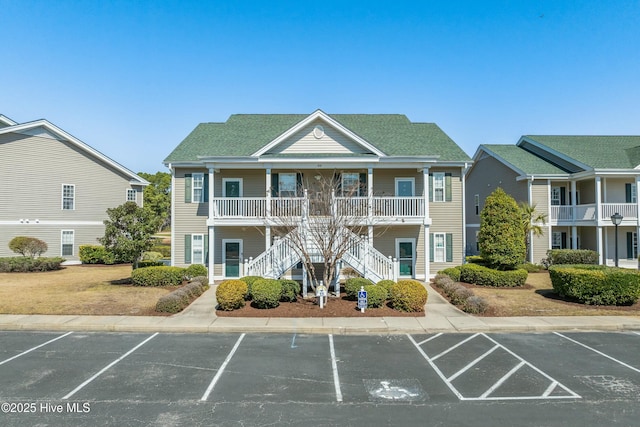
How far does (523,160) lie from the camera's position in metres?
28.3

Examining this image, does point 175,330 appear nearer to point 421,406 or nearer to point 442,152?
point 421,406

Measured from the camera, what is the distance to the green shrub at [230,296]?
13.7 meters

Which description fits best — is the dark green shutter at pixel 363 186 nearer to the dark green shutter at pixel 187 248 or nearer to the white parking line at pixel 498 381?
the dark green shutter at pixel 187 248

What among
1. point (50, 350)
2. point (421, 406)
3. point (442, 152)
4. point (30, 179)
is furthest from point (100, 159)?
point (421, 406)

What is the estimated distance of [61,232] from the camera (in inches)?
1055

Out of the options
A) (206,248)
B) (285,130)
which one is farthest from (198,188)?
(285,130)

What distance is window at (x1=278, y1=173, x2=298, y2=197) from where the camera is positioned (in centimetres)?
2098

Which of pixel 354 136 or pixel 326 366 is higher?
pixel 354 136

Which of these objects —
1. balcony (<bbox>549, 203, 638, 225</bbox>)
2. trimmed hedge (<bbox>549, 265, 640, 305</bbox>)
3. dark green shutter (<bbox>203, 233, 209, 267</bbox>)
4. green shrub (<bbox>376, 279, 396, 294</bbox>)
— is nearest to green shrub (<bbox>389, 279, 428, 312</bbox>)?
green shrub (<bbox>376, 279, 396, 294</bbox>)

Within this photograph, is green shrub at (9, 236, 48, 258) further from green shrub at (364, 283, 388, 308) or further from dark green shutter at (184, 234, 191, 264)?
green shrub at (364, 283, 388, 308)

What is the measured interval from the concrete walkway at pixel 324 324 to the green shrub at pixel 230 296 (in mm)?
543

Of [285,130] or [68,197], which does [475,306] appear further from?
[68,197]

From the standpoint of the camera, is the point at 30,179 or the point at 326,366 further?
the point at 30,179

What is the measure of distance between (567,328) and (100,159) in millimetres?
30084
